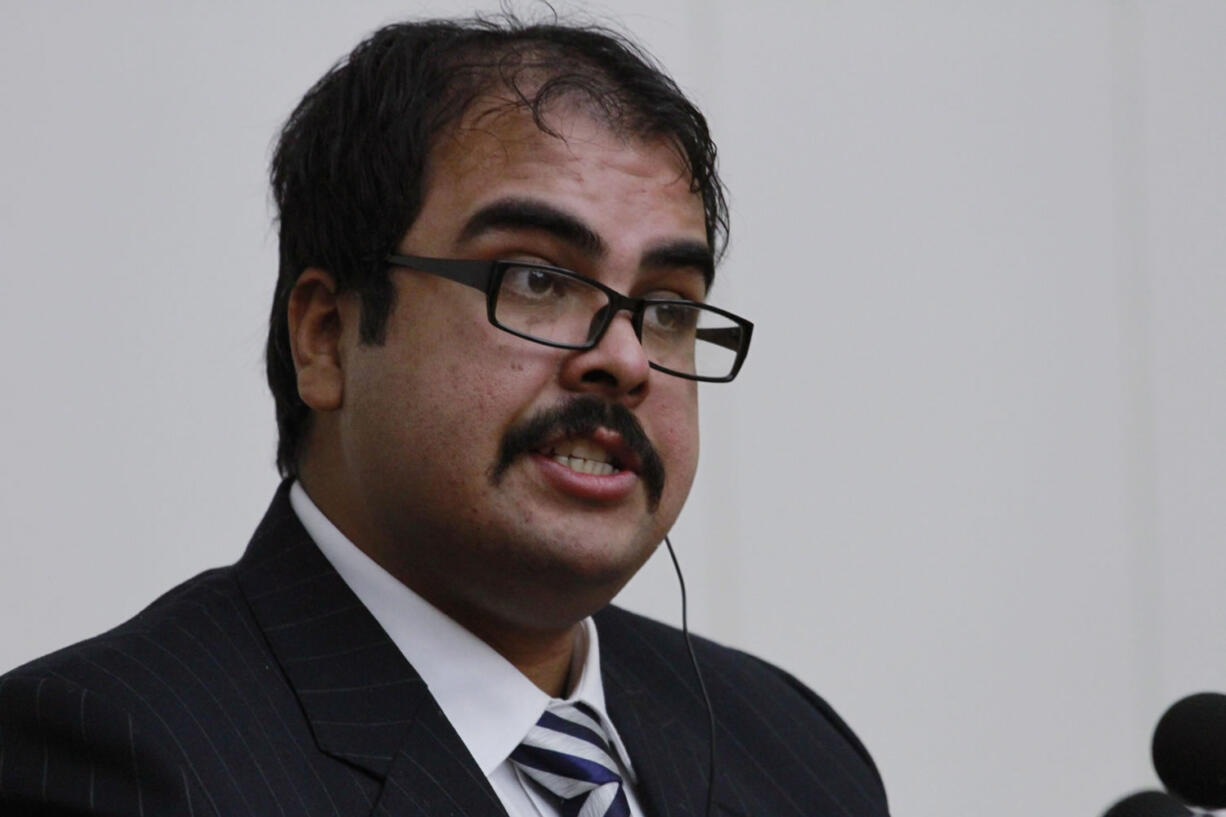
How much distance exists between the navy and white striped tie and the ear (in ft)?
1.37

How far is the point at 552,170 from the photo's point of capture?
5.77 ft

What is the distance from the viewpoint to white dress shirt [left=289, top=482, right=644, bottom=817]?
1.75 m

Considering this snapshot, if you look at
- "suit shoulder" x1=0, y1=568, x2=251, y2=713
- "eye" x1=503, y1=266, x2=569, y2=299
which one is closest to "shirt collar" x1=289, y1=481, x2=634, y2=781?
"suit shoulder" x1=0, y1=568, x2=251, y2=713

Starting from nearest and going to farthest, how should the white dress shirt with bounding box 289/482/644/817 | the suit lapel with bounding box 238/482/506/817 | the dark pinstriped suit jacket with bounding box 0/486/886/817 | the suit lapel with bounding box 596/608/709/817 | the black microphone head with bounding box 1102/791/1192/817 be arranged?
the black microphone head with bounding box 1102/791/1192/817 < the dark pinstriped suit jacket with bounding box 0/486/886/817 < the suit lapel with bounding box 238/482/506/817 < the white dress shirt with bounding box 289/482/644/817 < the suit lapel with bounding box 596/608/709/817

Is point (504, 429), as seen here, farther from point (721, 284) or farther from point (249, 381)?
point (721, 284)

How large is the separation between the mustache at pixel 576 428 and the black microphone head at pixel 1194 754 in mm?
596

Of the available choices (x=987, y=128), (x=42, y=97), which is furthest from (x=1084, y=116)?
(x=42, y=97)

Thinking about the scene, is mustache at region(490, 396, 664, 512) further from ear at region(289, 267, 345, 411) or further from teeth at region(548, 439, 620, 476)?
ear at region(289, 267, 345, 411)

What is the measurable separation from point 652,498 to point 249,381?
3.19 ft

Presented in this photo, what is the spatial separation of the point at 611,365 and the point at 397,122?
0.38 m

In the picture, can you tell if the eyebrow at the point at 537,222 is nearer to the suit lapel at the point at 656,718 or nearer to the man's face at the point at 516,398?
the man's face at the point at 516,398

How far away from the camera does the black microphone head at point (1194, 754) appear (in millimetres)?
1335

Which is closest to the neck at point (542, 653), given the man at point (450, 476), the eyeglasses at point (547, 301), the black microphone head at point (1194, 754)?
the man at point (450, 476)

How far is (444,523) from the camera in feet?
5.63
